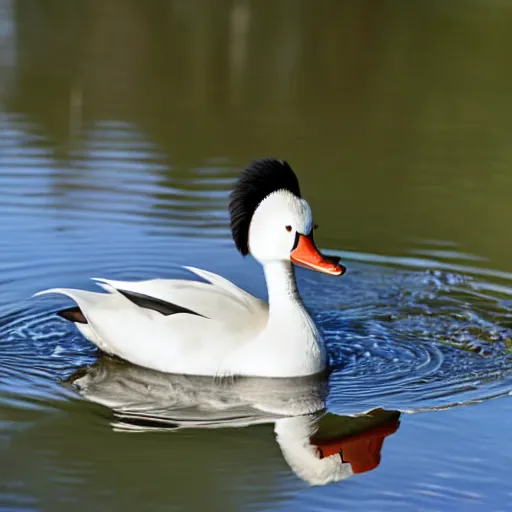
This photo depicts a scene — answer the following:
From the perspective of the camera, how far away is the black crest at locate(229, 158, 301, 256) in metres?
6.58

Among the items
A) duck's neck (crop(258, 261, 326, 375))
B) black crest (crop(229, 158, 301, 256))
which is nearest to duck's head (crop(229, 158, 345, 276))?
black crest (crop(229, 158, 301, 256))

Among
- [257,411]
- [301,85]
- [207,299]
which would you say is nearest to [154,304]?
[207,299]

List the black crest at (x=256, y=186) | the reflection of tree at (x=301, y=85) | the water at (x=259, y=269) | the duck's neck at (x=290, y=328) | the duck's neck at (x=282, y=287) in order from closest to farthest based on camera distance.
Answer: the water at (x=259, y=269), the black crest at (x=256, y=186), the duck's neck at (x=290, y=328), the duck's neck at (x=282, y=287), the reflection of tree at (x=301, y=85)

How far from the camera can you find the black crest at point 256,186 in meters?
6.58

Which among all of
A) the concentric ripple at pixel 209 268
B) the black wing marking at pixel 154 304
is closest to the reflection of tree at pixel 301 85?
the concentric ripple at pixel 209 268

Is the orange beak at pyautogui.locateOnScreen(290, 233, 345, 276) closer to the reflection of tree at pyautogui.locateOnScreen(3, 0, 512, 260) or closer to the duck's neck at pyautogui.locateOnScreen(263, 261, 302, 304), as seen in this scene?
the duck's neck at pyautogui.locateOnScreen(263, 261, 302, 304)

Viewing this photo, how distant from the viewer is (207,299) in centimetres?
677

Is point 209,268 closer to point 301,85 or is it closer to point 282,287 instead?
point 282,287

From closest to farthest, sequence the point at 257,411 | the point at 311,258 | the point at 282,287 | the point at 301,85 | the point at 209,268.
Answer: the point at 257,411 < the point at 311,258 < the point at 282,287 < the point at 209,268 < the point at 301,85

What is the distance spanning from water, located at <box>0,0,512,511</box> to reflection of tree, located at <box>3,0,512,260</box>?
8cm

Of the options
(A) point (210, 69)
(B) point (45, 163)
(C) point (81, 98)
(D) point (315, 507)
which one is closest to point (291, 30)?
(A) point (210, 69)

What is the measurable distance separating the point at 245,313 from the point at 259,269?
2132 millimetres

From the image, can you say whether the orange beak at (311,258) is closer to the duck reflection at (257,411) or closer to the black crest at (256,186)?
the black crest at (256,186)

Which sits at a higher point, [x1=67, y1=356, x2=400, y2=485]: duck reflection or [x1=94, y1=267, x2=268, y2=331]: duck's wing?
Answer: [x1=94, y1=267, x2=268, y2=331]: duck's wing
